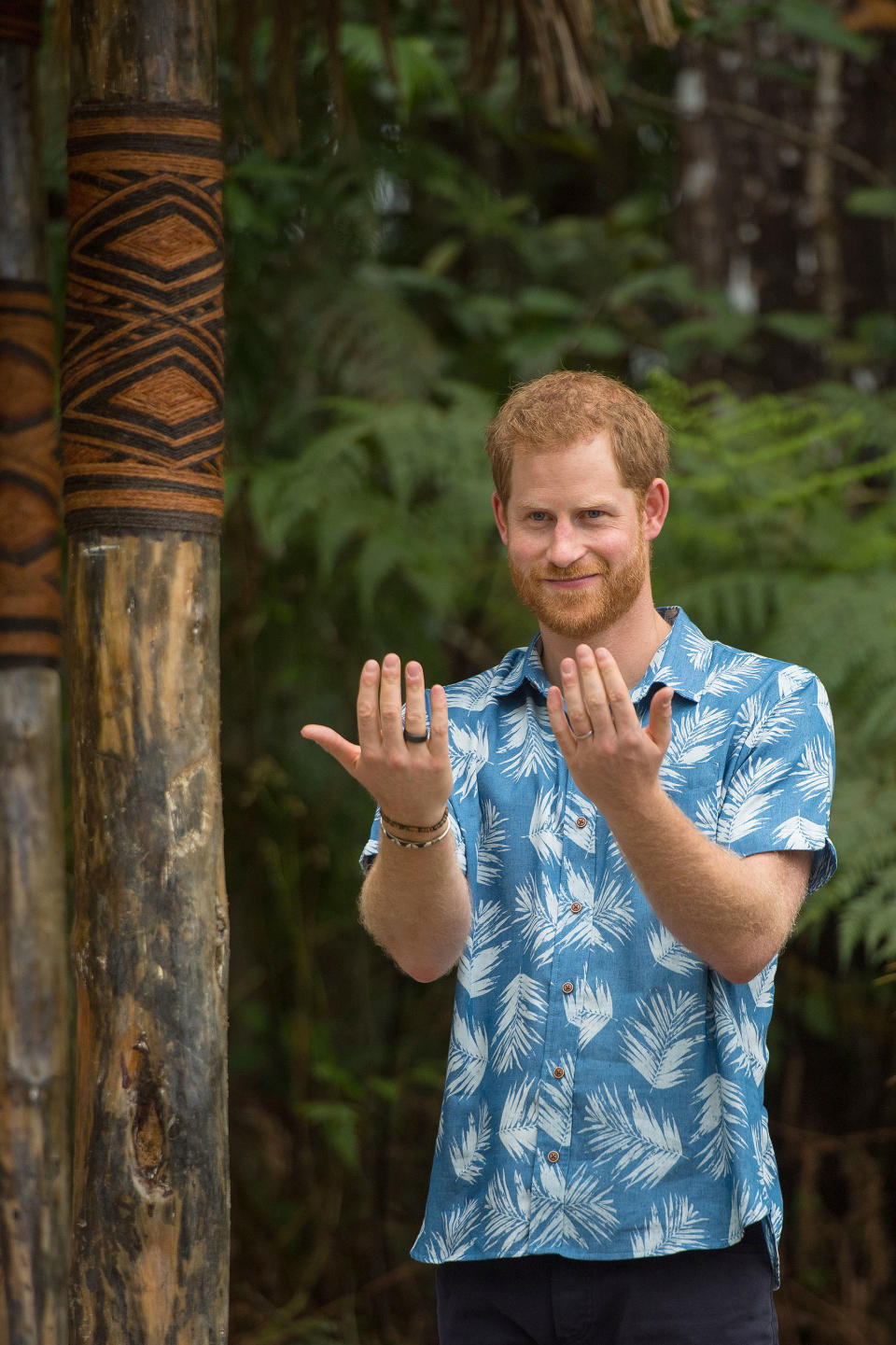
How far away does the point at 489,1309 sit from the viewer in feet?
6.08

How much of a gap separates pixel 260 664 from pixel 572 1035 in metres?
2.54

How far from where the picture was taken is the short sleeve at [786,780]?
175 centimetres

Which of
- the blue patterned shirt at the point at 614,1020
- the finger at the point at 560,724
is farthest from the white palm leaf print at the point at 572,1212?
the finger at the point at 560,724

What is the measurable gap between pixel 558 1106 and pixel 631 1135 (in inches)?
3.9

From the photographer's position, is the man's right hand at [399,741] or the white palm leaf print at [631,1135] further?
the white palm leaf print at [631,1135]

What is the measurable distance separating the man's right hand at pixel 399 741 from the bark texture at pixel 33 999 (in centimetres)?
132

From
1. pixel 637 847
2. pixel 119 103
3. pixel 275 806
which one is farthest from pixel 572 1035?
pixel 275 806

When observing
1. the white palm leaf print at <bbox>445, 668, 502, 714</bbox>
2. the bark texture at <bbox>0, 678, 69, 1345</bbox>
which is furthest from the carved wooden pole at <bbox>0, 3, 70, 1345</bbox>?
the white palm leaf print at <bbox>445, 668, 502, 714</bbox>

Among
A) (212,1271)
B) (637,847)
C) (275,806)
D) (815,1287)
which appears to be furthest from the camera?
(275,806)

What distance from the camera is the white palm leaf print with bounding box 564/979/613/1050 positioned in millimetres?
1818

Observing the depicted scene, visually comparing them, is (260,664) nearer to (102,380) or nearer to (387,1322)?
(387,1322)

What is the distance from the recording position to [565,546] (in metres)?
1.83

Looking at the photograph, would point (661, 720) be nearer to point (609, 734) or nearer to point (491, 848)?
point (609, 734)

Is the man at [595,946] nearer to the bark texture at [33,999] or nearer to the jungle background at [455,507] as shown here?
the bark texture at [33,999]
